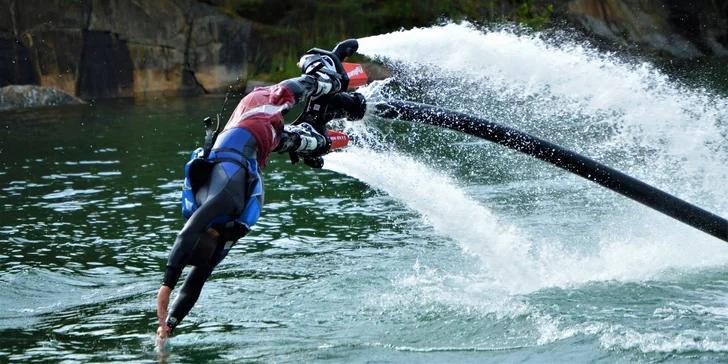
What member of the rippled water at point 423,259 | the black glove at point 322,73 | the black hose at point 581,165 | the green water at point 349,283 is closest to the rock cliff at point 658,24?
the rippled water at point 423,259

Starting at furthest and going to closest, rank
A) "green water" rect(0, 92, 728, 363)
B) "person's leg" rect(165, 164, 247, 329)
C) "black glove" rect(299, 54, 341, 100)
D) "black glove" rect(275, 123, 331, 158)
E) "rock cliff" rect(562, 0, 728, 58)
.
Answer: "rock cliff" rect(562, 0, 728, 58), "black glove" rect(299, 54, 341, 100), "black glove" rect(275, 123, 331, 158), "green water" rect(0, 92, 728, 363), "person's leg" rect(165, 164, 247, 329)

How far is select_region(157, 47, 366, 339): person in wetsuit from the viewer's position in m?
5.40

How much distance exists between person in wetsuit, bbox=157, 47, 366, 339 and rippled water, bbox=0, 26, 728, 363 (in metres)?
0.41

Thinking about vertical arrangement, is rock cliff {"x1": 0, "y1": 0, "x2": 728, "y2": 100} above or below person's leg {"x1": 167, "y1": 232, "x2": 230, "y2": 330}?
above

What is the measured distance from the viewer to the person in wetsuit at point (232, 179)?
540 cm

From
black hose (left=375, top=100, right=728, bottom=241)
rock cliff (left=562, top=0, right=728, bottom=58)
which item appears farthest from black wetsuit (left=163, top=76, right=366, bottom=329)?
rock cliff (left=562, top=0, right=728, bottom=58)

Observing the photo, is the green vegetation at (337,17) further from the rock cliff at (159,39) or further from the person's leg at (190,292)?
the person's leg at (190,292)

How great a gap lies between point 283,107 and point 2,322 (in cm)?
234

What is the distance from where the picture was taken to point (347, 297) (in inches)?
255

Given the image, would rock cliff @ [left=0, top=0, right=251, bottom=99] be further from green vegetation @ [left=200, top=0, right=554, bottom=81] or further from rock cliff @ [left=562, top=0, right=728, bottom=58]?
rock cliff @ [left=562, top=0, right=728, bottom=58]

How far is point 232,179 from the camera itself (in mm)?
5582

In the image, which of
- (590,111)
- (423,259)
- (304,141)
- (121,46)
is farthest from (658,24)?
(304,141)

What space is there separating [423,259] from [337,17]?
17.7 m

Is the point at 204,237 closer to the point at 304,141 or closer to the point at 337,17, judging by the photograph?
the point at 304,141
